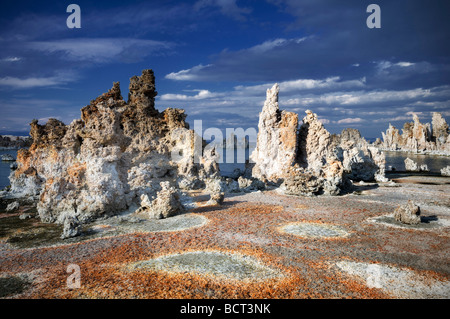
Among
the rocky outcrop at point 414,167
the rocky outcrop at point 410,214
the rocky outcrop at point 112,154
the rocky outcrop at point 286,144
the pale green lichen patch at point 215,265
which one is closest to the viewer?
the pale green lichen patch at point 215,265

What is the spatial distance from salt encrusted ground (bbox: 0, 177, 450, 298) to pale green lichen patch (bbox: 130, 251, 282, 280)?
0.12 ft

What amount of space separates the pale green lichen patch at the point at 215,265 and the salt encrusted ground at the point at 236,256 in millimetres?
37

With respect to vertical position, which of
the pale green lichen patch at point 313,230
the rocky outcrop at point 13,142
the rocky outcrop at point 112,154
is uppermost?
the rocky outcrop at point 13,142

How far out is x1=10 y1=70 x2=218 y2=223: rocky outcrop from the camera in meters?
18.4

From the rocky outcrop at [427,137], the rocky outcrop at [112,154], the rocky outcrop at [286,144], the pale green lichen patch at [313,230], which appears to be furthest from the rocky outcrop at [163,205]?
the rocky outcrop at [427,137]

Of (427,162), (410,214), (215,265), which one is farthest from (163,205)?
(427,162)

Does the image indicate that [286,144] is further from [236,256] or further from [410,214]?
[236,256]

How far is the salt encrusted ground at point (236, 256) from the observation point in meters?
8.71

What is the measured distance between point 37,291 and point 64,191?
1096 cm

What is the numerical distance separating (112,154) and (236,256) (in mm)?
12589

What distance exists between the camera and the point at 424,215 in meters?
17.9

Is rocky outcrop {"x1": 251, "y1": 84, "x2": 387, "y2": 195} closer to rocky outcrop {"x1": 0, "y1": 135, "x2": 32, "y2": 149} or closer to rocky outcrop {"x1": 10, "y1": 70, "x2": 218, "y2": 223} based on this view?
rocky outcrop {"x1": 10, "y1": 70, "x2": 218, "y2": 223}

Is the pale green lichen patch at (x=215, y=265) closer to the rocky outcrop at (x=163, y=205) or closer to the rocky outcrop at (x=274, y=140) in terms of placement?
the rocky outcrop at (x=163, y=205)
